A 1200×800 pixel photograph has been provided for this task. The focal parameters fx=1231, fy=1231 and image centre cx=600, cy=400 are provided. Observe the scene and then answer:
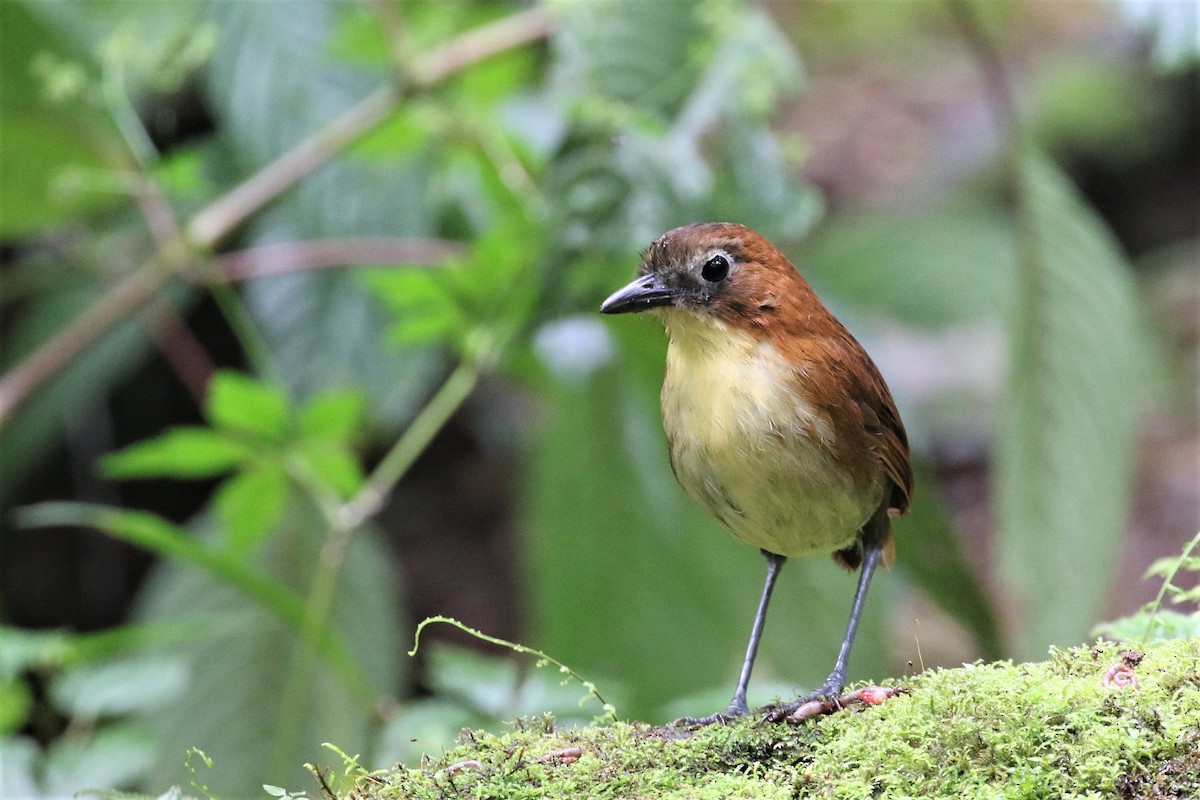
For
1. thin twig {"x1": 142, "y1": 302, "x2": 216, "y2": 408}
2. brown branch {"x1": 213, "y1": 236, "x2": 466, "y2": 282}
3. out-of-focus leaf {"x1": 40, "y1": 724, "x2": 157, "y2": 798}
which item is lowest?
out-of-focus leaf {"x1": 40, "y1": 724, "x2": 157, "y2": 798}

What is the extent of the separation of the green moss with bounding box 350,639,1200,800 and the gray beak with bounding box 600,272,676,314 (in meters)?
0.80

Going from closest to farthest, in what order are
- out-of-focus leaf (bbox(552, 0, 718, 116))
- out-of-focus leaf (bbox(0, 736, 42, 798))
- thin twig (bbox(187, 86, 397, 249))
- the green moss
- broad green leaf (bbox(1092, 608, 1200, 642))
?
the green moss, broad green leaf (bbox(1092, 608, 1200, 642)), out-of-focus leaf (bbox(0, 736, 42, 798)), out-of-focus leaf (bbox(552, 0, 718, 116)), thin twig (bbox(187, 86, 397, 249))

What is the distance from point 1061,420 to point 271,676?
2.37m

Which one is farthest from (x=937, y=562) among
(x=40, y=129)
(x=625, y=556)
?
(x=40, y=129)

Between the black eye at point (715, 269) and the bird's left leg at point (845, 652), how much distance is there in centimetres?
59

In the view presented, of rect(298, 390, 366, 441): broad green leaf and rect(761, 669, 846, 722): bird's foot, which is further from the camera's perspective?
rect(298, 390, 366, 441): broad green leaf

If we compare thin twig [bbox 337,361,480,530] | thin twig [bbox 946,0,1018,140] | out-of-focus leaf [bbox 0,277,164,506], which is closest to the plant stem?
thin twig [bbox 337,361,480,530]

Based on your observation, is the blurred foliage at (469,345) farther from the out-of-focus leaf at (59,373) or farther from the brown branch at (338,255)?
the out-of-focus leaf at (59,373)

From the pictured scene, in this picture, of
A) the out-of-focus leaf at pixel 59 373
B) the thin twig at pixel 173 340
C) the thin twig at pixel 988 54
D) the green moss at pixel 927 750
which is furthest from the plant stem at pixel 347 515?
the out-of-focus leaf at pixel 59 373

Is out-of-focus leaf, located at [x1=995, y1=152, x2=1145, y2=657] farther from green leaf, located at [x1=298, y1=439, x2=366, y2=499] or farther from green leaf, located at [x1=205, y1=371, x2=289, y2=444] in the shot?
green leaf, located at [x1=205, y1=371, x2=289, y2=444]

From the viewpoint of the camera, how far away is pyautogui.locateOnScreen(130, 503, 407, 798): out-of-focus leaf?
3.48 metres

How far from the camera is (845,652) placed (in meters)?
2.08

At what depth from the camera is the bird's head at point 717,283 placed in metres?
2.24

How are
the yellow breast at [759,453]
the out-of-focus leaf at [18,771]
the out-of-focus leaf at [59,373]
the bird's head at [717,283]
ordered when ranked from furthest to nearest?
the out-of-focus leaf at [59,373], the out-of-focus leaf at [18,771], the bird's head at [717,283], the yellow breast at [759,453]
